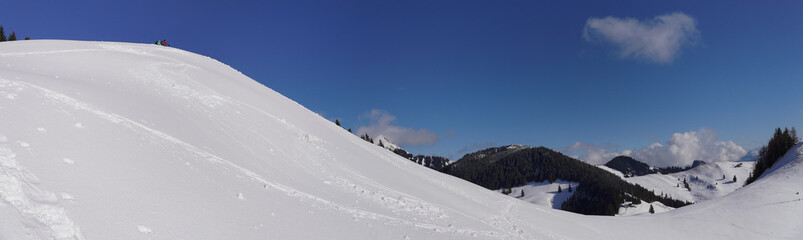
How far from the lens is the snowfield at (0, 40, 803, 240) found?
28.9ft

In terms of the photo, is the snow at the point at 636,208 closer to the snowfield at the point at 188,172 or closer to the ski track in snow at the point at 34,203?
the snowfield at the point at 188,172

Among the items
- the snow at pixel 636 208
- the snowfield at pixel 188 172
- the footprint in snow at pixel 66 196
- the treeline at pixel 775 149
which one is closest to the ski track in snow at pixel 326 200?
the snowfield at pixel 188 172

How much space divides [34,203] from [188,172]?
4857mm

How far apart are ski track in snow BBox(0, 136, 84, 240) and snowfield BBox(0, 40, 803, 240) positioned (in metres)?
0.03

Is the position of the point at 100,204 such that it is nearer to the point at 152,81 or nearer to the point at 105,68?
the point at 152,81

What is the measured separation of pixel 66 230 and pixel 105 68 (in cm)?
2139

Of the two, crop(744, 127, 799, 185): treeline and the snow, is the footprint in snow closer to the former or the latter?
crop(744, 127, 799, 185): treeline

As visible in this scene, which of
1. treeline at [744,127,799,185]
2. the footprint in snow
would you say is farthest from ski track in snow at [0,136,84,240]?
treeline at [744,127,799,185]

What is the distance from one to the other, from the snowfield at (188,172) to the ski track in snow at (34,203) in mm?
30

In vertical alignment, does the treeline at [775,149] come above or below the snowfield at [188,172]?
above

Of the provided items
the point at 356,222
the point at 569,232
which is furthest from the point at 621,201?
the point at 356,222

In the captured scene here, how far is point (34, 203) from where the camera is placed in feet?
25.5

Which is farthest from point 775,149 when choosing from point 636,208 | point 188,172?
point 188,172

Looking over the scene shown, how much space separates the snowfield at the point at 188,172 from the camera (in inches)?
347
